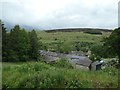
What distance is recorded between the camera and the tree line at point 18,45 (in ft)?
120

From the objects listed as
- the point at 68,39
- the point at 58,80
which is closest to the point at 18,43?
the point at 58,80

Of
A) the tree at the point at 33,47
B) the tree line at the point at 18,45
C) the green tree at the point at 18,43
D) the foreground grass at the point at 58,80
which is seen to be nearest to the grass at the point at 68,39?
the tree at the point at 33,47

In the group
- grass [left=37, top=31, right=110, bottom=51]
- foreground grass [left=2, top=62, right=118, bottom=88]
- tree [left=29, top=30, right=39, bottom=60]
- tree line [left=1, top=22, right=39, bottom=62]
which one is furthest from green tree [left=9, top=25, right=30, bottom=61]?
grass [left=37, top=31, right=110, bottom=51]

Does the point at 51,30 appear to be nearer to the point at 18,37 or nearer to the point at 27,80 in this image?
the point at 18,37

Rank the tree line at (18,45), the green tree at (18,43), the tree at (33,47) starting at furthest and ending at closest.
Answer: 1. the tree at (33,47)
2. the green tree at (18,43)
3. the tree line at (18,45)

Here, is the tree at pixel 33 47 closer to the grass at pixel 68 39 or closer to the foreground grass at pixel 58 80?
the foreground grass at pixel 58 80

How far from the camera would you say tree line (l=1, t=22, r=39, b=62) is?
1437 inches

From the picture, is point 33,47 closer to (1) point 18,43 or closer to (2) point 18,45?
(1) point 18,43

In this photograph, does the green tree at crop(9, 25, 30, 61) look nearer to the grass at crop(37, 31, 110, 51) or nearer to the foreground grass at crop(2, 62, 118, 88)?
the foreground grass at crop(2, 62, 118, 88)

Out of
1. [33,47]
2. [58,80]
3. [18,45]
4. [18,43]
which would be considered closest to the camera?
[58,80]

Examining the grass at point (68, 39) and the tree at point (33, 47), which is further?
the grass at point (68, 39)

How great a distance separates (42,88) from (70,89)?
0.89m

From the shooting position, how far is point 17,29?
140ft

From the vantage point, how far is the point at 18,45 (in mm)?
39844
